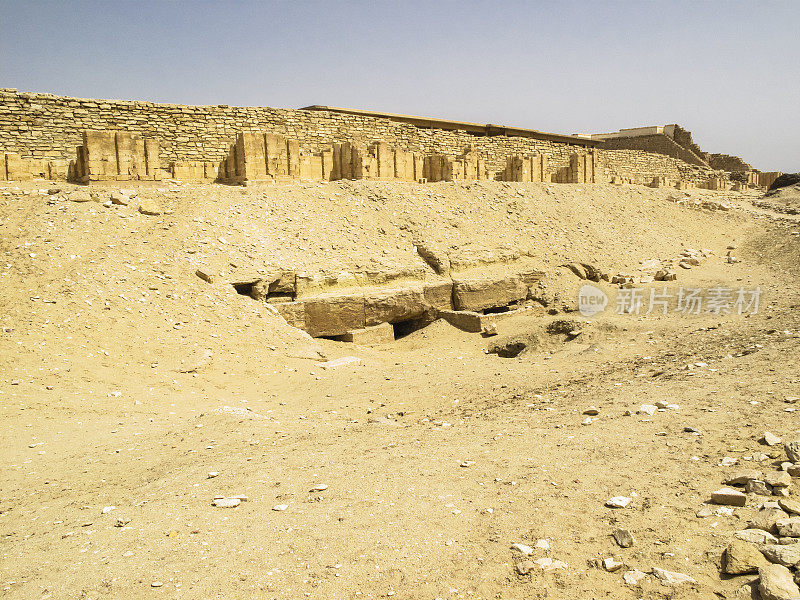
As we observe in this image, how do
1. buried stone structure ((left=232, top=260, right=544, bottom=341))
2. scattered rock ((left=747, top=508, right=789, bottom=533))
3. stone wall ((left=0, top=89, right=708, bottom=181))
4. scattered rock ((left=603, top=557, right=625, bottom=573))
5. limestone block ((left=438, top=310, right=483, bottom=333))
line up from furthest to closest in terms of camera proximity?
stone wall ((left=0, top=89, right=708, bottom=181))
limestone block ((left=438, top=310, right=483, bottom=333))
buried stone structure ((left=232, top=260, right=544, bottom=341))
scattered rock ((left=747, top=508, right=789, bottom=533))
scattered rock ((left=603, top=557, right=625, bottom=573))

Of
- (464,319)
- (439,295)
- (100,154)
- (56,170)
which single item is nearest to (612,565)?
(464,319)

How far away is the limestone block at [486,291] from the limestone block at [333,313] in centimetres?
241

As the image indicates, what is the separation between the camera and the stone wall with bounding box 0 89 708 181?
1330cm

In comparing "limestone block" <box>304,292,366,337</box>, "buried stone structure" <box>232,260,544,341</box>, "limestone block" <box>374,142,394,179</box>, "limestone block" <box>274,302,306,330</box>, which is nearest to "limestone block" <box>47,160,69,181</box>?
"buried stone structure" <box>232,260,544,341</box>

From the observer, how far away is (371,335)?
10961 mm

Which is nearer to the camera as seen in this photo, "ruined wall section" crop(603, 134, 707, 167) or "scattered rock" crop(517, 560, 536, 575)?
"scattered rock" crop(517, 560, 536, 575)

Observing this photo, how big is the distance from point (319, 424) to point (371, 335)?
4.82 meters

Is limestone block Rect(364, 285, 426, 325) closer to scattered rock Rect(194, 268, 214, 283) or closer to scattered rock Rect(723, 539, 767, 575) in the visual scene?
scattered rock Rect(194, 268, 214, 283)

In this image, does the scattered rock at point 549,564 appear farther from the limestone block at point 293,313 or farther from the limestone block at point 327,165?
the limestone block at point 327,165

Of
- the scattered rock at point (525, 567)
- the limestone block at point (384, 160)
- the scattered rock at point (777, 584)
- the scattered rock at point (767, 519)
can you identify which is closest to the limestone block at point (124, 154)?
the limestone block at point (384, 160)

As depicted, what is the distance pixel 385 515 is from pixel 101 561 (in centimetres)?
170

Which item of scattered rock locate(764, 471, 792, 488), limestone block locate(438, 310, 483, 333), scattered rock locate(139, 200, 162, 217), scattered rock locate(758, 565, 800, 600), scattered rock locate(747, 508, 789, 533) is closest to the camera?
scattered rock locate(758, 565, 800, 600)

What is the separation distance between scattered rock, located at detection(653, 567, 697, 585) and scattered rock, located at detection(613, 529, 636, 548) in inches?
9.9

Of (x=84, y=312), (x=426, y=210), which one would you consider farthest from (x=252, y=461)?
(x=426, y=210)
